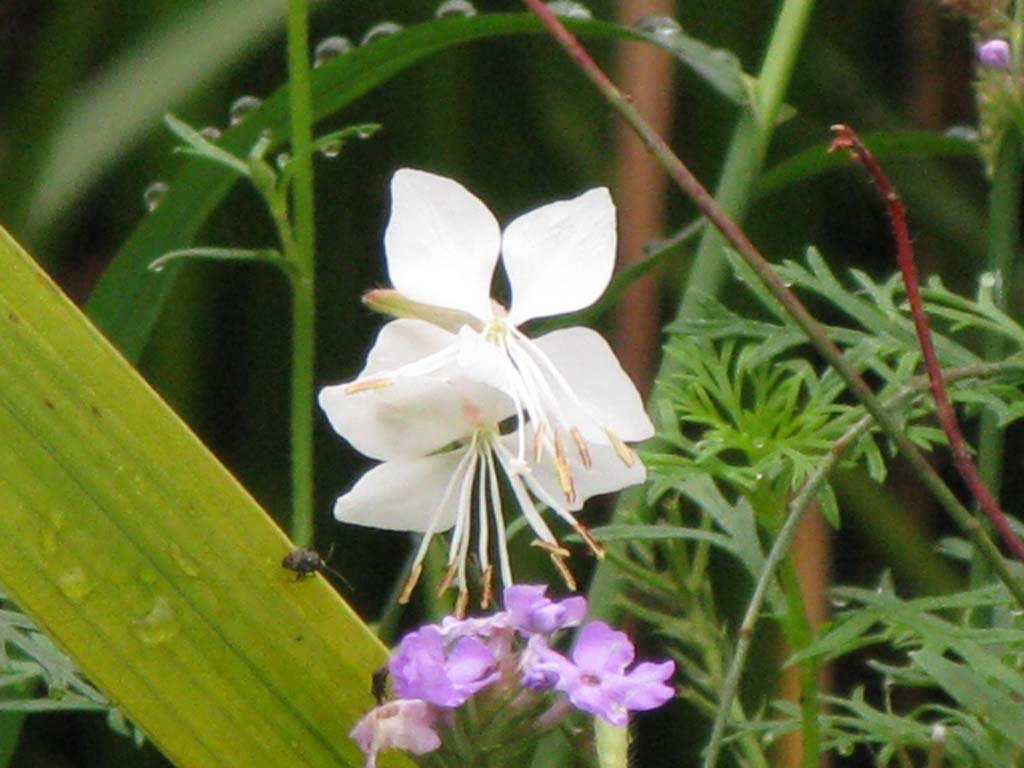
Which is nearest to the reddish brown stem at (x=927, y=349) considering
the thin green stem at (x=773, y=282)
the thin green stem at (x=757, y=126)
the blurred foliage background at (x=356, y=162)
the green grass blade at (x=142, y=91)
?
the thin green stem at (x=773, y=282)

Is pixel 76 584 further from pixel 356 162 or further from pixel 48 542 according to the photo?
pixel 356 162

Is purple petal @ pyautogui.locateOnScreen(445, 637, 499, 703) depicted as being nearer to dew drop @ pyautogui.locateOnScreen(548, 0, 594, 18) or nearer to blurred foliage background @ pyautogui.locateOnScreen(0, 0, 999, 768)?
dew drop @ pyautogui.locateOnScreen(548, 0, 594, 18)

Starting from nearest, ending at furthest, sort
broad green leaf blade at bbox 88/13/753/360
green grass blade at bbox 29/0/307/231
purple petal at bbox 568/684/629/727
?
purple petal at bbox 568/684/629/727 < broad green leaf blade at bbox 88/13/753/360 < green grass blade at bbox 29/0/307/231

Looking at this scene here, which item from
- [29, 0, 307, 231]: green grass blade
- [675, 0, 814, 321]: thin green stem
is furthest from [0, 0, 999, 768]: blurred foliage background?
[675, 0, 814, 321]: thin green stem

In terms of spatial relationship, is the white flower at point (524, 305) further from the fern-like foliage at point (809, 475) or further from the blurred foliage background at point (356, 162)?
the blurred foliage background at point (356, 162)

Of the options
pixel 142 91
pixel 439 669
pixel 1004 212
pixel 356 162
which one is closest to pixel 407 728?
pixel 439 669

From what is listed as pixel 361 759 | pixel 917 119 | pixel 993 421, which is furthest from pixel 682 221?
pixel 361 759

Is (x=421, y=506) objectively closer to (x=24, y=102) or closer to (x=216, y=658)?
(x=216, y=658)
